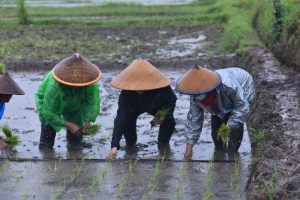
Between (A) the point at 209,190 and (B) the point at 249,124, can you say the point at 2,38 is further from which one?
(A) the point at 209,190

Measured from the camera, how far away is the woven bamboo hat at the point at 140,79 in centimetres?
578

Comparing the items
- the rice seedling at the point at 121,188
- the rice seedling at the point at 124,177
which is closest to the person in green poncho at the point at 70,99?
the rice seedling at the point at 124,177

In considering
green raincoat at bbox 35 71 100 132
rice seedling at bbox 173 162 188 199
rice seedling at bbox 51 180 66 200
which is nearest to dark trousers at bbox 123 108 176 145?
green raincoat at bbox 35 71 100 132

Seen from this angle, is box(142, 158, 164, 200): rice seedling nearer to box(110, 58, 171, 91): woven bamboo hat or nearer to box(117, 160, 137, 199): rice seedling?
box(117, 160, 137, 199): rice seedling

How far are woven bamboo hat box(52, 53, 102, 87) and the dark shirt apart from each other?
37 cm

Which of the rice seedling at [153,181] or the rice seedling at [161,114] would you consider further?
the rice seedling at [161,114]

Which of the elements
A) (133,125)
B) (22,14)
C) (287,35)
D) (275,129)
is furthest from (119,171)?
(22,14)

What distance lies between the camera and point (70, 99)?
20.7 ft

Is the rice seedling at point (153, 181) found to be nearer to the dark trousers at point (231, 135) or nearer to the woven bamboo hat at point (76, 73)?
the dark trousers at point (231, 135)

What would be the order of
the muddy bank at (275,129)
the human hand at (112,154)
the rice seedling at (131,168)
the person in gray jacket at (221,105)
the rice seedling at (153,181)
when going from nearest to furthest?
1. the muddy bank at (275,129)
2. the rice seedling at (153,181)
3. the rice seedling at (131,168)
4. the person in gray jacket at (221,105)
5. the human hand at (112,154)

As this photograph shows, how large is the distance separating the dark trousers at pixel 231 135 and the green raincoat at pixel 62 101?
3.51 ft

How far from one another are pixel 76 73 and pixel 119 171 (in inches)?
36.9

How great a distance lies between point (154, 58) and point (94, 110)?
5007 millimetres

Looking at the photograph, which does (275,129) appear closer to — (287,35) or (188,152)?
(188,152)
